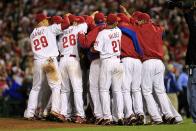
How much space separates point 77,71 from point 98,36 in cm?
109

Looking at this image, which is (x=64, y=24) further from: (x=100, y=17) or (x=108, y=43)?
(x=108, y=43)

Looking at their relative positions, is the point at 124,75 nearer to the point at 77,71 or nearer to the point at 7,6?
the point at 77,71

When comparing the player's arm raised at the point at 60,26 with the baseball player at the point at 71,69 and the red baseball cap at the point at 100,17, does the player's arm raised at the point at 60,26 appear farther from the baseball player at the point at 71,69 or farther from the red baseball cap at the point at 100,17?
Result: the red baseball cap at the point at 100,17

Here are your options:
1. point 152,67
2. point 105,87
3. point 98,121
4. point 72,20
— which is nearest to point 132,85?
point 152,67

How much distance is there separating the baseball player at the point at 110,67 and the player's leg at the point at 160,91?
942mm

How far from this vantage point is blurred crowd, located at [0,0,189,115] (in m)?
24.0

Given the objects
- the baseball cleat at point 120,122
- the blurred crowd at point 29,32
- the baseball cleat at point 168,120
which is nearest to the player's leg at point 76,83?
the baseball cleat at point 120,122

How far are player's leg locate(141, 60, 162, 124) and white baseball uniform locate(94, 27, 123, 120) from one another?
68 cm

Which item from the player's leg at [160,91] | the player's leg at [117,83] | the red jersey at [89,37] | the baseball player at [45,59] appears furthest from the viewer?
the baseball player at [45,59]

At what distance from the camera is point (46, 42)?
1792 centimetres

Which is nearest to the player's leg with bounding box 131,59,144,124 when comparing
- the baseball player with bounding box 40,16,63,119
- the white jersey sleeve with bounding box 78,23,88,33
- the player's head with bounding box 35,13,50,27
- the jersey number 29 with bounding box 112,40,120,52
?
the jersey number 29 with bounding box 112,40,120,52

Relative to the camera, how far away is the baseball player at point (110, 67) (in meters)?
17.1

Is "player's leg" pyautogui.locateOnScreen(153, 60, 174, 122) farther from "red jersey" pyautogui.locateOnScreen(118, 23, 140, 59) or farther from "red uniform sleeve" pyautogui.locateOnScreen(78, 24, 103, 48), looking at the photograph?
"red uniform sleeve" pyautogui.locateOnScreen(78, 24, 103, 48)

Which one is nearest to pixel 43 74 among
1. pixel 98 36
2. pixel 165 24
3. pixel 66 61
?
pixel 66 61
